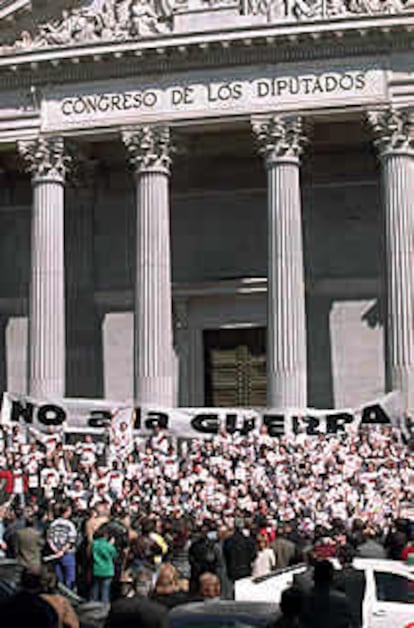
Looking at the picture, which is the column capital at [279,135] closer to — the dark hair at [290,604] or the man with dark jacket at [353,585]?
the man with dark jacket at [353,585]

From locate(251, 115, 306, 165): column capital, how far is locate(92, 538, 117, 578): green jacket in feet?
55.6

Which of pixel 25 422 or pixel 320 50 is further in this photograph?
pixel 320 50

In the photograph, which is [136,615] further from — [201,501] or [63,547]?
[201,501]

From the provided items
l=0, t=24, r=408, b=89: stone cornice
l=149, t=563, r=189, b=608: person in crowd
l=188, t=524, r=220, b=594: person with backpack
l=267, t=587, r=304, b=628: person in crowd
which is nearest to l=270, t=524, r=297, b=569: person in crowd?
l=188, t=524, r=220, b=594: person with backpack

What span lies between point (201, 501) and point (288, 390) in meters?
7.23

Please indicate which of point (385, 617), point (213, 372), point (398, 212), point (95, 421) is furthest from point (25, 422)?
point (385, 617)

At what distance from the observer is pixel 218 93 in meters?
32.5

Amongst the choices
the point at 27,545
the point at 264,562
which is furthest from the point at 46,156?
the point at 264,562

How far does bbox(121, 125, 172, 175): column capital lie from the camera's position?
3266 centimetres

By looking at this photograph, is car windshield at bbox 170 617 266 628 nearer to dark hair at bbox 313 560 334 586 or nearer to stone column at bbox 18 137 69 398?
dark hair at bbox 313 560 334 586

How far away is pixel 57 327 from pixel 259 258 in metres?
7.44

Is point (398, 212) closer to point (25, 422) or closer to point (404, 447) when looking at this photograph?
point (404, 447)

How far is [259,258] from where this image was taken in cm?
3681

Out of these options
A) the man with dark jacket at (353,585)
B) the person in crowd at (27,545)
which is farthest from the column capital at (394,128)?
the man with dark jacket at (353,585)
